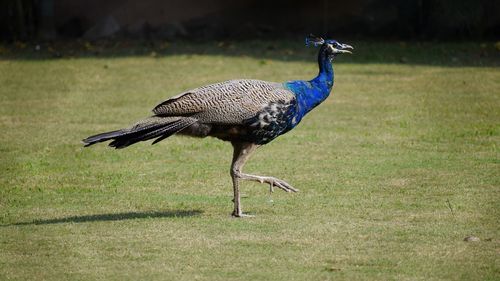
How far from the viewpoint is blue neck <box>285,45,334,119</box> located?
8.45m

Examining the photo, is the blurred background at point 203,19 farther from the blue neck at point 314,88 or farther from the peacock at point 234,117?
the peacock at point 234,117

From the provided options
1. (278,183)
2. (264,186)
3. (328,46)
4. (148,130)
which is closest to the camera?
(148,130)

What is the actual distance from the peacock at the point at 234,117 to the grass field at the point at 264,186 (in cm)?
62

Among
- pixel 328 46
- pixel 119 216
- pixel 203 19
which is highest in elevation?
pixel 328 46

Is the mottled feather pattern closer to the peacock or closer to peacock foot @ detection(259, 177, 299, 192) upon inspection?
the peacock

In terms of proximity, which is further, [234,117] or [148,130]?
[234,117]

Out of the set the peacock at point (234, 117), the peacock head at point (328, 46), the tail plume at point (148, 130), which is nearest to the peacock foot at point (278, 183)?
the peacock at point (234, 117)

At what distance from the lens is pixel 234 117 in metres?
8.09

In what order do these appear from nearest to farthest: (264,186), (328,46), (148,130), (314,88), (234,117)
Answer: (148,130)
(234,117)
(314,88)
(328,46)
(264,186)

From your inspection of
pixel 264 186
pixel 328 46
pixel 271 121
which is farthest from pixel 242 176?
pixel 328 46

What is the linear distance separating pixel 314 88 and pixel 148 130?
1549mm

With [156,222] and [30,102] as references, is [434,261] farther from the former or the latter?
[30,102]

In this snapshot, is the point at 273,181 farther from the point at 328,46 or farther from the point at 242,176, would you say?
the point at 328,46

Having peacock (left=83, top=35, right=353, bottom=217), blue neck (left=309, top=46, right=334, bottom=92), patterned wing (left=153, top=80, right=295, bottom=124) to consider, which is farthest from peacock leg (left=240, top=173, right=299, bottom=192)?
blue neck (left=309, top=46, right=334, bottom=92)
